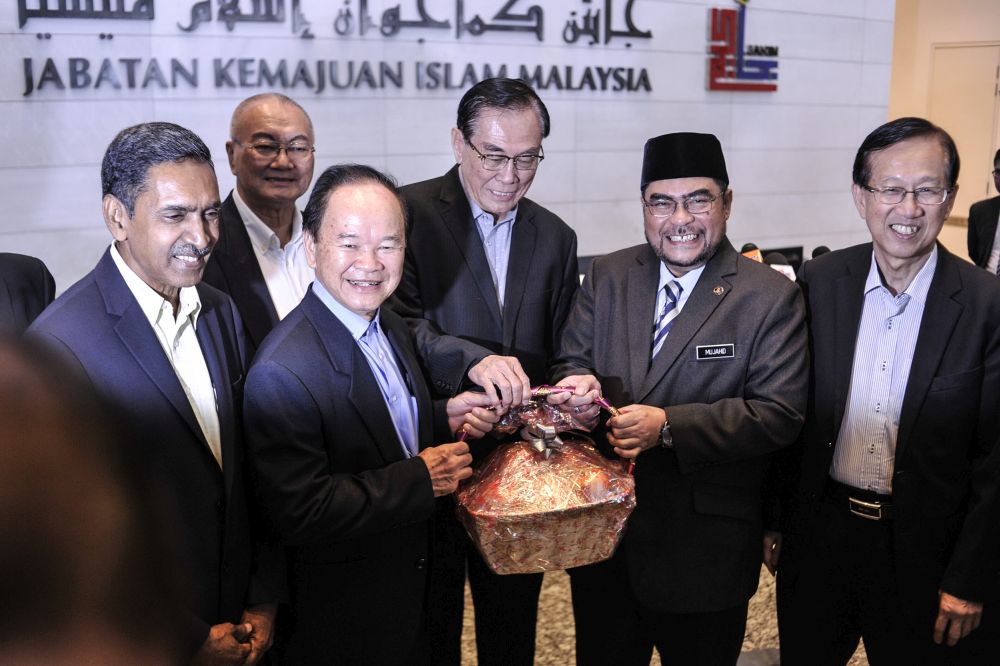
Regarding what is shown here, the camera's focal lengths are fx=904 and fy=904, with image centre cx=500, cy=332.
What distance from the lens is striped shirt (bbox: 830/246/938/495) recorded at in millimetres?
2316

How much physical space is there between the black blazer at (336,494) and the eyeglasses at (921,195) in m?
1.31

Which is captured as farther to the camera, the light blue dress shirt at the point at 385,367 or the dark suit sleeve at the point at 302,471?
the light blue dress shirt at the point at 385,367

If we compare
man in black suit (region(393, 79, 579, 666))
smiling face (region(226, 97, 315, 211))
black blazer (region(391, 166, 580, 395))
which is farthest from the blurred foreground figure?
smiling face (region(226, 97, 315, 211))

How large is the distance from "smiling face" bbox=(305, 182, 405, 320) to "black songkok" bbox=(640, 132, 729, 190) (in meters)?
0.70

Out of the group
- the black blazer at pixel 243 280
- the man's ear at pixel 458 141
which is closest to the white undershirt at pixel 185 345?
the black blazer at pixel 243 280

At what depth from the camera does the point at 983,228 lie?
191 inches

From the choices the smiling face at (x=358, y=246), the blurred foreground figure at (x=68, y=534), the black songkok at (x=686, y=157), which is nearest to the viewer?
the blurred foreground figure at (x=68, y=534)

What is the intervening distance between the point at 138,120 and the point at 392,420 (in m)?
3.11

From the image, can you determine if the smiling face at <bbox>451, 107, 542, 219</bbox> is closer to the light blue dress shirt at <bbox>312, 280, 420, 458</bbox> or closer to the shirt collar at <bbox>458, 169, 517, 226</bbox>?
the shirt collar at <bbox>458, 169, 517, 226</bbox>

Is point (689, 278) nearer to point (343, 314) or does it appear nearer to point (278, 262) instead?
point (343, 314)

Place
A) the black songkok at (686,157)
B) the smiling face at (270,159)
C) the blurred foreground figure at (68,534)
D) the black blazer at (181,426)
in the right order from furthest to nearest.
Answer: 1. the smiling face at (270,159)
2. the black songkok at (686,157)
3. the black blazer at (181,426)
4. the blurred foreground figure at (68,534)

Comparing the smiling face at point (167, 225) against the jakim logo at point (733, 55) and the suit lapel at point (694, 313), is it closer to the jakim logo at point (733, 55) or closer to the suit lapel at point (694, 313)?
the suit lapel at point (694, 313)

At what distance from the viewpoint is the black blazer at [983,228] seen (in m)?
4.79

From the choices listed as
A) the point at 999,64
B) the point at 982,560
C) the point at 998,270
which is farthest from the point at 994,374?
the point at 999,64
